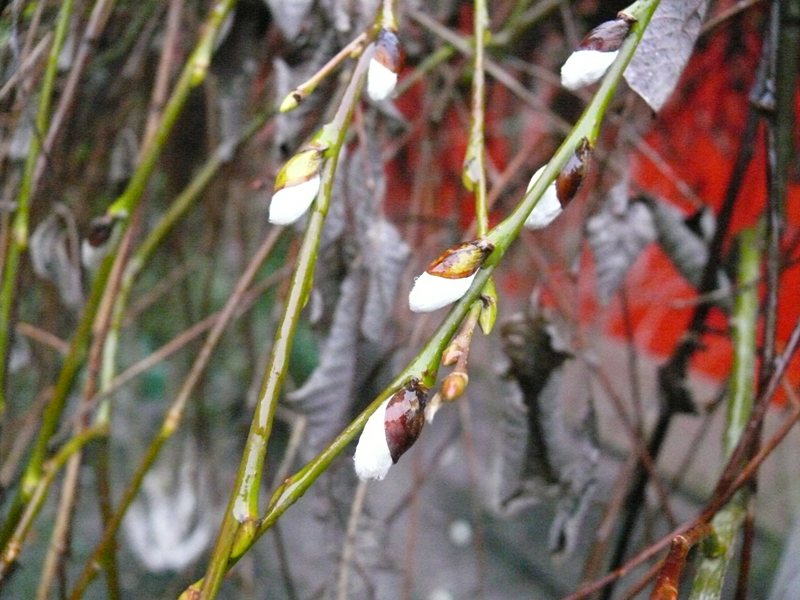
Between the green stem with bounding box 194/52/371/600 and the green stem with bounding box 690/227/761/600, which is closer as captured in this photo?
the green stem with bounding box 194/52/371/600

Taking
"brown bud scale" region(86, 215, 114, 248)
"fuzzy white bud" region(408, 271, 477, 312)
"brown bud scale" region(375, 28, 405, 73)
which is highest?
"brown bud scale" region(375, 28, 405, 73)

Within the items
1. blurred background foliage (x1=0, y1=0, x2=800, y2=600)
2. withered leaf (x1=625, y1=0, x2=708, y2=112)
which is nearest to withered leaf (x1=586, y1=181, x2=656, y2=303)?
blurred background foliage (x1=0, y1=0, x2=800, y2=600)

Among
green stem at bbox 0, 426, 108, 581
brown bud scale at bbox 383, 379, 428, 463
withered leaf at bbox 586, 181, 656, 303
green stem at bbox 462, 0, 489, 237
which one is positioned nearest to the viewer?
brown bud scale at bbox 383, 379, 428, 463

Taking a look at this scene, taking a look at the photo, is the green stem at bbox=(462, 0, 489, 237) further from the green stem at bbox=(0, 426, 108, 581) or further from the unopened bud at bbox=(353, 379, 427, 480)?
the green stem at bbox=(0, 426, 108, 581)

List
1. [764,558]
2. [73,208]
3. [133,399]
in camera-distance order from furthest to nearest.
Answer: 1. [133,399]
2. [764,558]
3. [73,208]

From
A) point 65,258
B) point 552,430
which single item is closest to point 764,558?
point 552,430

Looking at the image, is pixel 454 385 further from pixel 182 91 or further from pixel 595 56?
pixel 182 91

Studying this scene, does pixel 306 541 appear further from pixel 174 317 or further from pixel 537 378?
pixel 537 378
